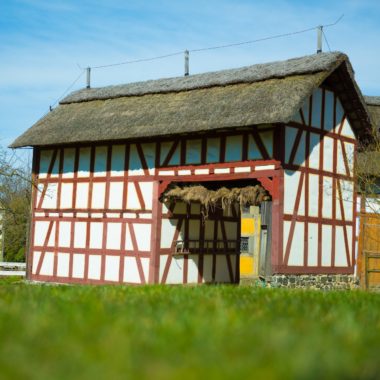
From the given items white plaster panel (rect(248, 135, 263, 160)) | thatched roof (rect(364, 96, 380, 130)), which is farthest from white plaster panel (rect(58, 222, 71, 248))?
thatched roof (rect(364, 96, 380, 130))

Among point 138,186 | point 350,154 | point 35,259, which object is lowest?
point 35,259

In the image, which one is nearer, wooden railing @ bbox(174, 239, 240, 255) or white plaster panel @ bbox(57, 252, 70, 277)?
wooden railing @ bbox(174, 239, 240, 255)

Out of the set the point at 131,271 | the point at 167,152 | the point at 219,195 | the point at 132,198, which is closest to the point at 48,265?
the point at 131,271

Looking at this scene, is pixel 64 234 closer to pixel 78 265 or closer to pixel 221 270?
pixel 78 265

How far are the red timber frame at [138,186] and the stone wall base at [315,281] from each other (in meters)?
0.48

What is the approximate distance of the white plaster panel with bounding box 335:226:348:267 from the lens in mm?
21141

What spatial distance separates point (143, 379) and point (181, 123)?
1763 centimetres

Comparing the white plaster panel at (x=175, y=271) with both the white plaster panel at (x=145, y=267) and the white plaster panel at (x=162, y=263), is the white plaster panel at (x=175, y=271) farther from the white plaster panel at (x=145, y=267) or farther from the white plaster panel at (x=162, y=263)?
the white plaster panel at (x=145, y=267)

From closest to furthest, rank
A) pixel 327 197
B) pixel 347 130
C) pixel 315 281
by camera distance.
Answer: pixel 315 281
pixel 327 197
pixel 347 130

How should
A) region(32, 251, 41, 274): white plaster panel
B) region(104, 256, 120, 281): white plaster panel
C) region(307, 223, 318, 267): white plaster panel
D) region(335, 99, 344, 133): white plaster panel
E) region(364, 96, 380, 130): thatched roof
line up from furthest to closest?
region(364, 96, 380, 130): thatched roof
region(32, 251, 41, 274): white plaster panel
region(104, 256, 120, 281): white plaster panel
region(335, 99, 344, 133): white plaster panel
region(307, 223, 318, 267): white plaster panel

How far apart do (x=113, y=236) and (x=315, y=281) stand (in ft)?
21.0

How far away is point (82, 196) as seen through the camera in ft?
76.9

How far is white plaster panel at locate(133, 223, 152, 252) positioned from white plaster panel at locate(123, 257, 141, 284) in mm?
481

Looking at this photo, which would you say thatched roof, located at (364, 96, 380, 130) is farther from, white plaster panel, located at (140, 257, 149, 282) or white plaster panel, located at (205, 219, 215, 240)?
white plaster panel, located at (140, 257, 149, 282)
